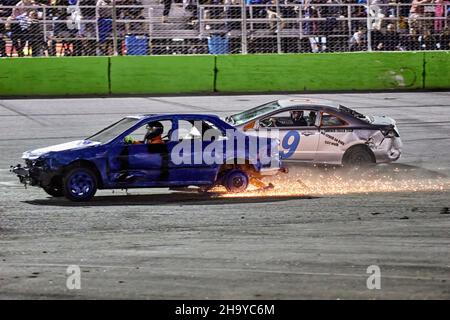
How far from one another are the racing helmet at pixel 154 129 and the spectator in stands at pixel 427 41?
13.9 metres

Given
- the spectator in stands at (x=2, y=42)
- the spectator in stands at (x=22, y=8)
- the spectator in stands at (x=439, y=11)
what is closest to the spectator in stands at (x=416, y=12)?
the spectator in stands at (x=439, y=11)

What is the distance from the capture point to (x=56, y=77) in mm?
25625

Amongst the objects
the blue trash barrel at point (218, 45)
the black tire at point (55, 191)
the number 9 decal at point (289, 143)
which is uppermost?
the blue trash barrel at point (218, 45)

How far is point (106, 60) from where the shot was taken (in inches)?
1006

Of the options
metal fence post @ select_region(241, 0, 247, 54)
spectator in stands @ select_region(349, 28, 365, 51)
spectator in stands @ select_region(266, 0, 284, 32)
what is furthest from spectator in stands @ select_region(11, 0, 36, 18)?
spectator in stands @ select_region(349, 28, 365, 51)

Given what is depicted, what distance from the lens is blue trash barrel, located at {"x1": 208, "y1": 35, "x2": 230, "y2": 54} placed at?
25.7 meters

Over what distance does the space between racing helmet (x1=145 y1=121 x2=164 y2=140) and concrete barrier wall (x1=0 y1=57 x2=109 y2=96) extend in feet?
37.9

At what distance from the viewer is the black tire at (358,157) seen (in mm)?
16312

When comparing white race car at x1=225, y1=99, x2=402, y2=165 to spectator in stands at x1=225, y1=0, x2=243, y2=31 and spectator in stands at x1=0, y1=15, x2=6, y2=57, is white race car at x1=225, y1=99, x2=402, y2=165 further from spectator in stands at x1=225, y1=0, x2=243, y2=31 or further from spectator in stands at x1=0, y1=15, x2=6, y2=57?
spectator in stands at x1=0, y1=15, x2=6, y2=57

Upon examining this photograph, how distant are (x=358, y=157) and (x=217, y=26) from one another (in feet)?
32.5

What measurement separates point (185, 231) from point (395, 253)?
256 centimetres

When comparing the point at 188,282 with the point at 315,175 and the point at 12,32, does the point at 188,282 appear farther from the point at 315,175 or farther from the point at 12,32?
the point at 12,32

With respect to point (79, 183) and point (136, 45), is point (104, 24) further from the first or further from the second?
point (79, 183)

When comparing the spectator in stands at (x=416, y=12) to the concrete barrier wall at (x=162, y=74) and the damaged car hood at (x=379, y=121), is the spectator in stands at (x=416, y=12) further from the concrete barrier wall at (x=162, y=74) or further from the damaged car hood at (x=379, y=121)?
the damaged car hood at (x=379, y=121)
